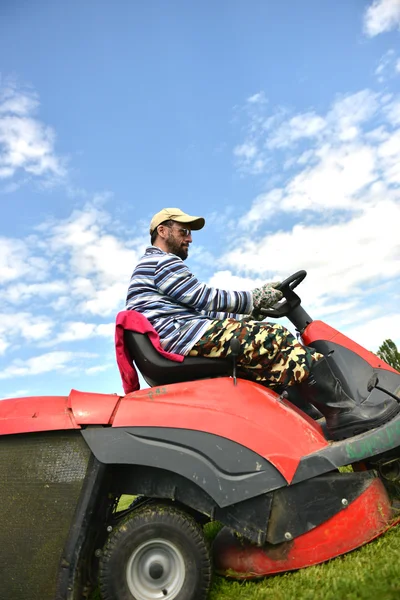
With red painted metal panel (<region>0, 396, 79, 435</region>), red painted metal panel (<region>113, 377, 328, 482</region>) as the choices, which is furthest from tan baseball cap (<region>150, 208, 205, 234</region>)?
red painted metal panel (<region>0, 396, 79, 435</region>)

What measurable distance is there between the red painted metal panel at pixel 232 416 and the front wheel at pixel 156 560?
45 cm

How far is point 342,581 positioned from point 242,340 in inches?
48.6

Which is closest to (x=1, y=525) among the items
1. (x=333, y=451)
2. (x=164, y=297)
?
(x=164, y=297)

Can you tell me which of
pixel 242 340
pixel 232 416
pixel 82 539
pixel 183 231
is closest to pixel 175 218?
pixel 183 231

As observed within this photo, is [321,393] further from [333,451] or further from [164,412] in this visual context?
[164,412]

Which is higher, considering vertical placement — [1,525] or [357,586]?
[1,525]

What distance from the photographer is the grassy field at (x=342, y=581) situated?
1.85 meters

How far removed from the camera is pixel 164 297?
2980 millimetres

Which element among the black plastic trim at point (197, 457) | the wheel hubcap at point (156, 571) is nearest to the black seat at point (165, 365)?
the black plastic trim at point (197, 457)

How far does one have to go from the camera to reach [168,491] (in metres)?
2.38

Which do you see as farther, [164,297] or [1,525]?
[164,297]

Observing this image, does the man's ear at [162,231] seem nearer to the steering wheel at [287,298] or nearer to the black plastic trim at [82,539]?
the steering wheel at [287,298]

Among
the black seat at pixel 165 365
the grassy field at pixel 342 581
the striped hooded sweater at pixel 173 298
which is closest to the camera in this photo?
the grassy field at pixel 342 581

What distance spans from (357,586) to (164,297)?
1.79 m
